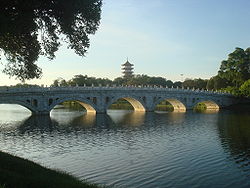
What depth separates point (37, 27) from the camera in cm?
2069

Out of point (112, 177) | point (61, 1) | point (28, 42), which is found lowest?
point (112, 177)

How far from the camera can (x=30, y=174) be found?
13156mm

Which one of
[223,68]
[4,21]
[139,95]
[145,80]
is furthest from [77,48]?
[145,80]

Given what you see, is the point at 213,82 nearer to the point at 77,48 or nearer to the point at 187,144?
the point at 187,144

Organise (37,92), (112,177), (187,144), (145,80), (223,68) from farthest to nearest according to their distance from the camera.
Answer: (145,80), (223,68), (37,92), (187,144), (112,177)

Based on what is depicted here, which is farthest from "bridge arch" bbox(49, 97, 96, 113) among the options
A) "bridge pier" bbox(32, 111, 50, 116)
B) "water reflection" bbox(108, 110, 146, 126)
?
"water reflection" bbox(108, 110, 146, 126)

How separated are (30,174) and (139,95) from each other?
185 ft

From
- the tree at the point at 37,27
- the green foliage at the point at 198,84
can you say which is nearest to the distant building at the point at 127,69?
the green foliage at the point at 198,84

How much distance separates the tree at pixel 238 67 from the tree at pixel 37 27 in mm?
79812

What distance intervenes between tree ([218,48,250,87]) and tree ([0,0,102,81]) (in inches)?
3142

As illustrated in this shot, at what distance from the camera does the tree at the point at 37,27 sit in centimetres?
1770

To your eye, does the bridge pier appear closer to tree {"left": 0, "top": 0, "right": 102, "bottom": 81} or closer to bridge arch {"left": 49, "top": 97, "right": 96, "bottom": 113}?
bridge arch {"left": 49, "top": 97, "right": 96, "bottom": 113}

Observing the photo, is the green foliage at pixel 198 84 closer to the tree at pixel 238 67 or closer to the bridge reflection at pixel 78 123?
the tree at pixel 238 67

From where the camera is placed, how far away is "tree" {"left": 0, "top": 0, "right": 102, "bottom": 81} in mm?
17703
